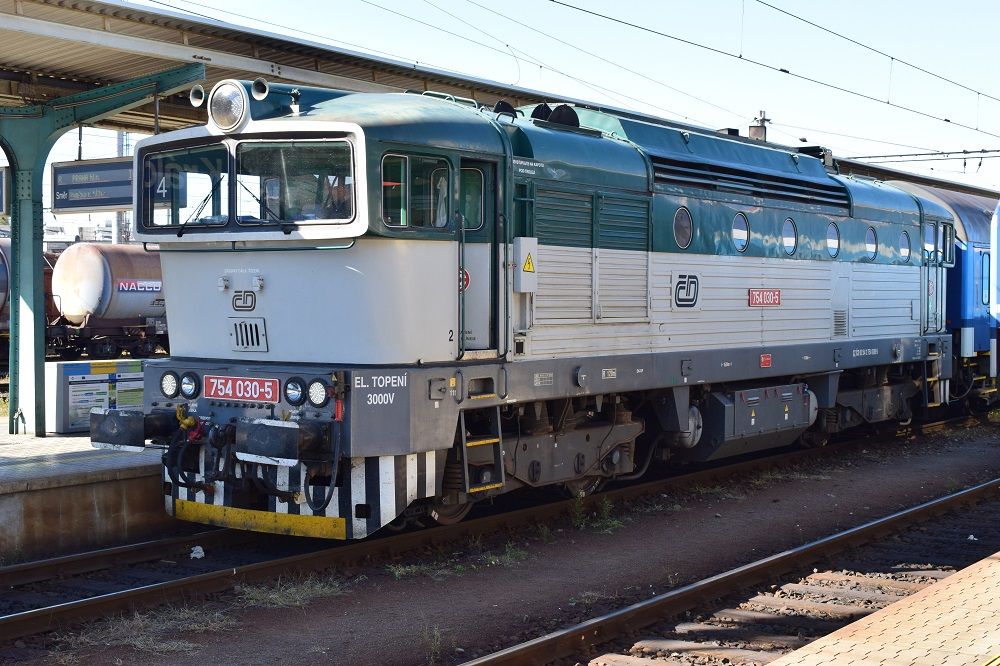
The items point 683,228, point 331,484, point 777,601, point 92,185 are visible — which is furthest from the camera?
point 92,185

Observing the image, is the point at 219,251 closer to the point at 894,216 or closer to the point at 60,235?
the point at 894,216

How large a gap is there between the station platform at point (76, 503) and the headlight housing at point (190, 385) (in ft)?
4.55

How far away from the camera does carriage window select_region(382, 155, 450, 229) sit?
8180 millimetres

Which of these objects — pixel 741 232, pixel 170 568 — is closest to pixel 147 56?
pixel 170 568

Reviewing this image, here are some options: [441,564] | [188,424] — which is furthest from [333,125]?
[441,564]

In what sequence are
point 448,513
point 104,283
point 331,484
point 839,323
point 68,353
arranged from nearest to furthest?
point 331,484 < point 448,513 < point 839,323 < point 104,283 < point 68,353

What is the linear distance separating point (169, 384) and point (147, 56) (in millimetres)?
4538

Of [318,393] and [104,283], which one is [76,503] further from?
[104,283]

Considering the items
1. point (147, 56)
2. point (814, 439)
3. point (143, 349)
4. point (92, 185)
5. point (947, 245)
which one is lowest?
point (814, 439)

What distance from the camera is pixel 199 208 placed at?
29.3 feet

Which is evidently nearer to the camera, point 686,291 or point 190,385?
point 190,385

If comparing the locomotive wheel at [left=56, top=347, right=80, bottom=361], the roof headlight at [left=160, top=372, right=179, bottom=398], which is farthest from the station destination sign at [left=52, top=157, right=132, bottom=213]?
the locomotive wheel at [left=56, top=347, right=80, bottom=361]

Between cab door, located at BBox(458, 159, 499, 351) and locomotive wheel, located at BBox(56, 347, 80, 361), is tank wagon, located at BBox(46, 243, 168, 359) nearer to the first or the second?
locomotive wheel, located at BBox(56, 347, 80, 361)

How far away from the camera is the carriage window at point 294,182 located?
8133 mm
